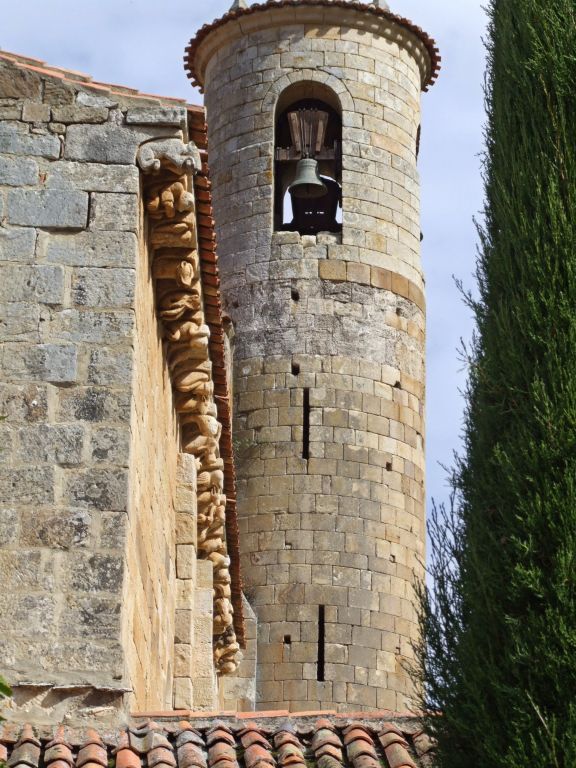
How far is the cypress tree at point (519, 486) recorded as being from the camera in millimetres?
7938

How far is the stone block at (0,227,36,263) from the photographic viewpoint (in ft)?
31.7

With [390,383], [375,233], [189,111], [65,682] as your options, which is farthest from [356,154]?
[65,682]

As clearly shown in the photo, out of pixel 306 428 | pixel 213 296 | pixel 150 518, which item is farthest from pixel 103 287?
pixel 306 428

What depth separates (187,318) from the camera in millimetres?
11117

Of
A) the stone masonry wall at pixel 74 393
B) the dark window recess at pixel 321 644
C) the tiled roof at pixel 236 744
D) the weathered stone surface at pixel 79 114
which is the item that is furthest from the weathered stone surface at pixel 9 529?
the dark window recess at pixel 321 644

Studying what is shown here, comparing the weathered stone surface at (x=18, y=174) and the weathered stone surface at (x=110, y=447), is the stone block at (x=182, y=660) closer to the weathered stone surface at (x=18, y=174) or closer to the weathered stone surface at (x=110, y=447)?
the weathered stone surface at (x=110, y=447)

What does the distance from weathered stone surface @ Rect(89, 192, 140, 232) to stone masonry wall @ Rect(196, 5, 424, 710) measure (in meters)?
Result: 13.4

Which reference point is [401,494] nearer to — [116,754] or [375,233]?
[375,233]

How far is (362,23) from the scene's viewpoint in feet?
82.6

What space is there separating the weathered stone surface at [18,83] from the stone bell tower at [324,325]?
1310 centimetres

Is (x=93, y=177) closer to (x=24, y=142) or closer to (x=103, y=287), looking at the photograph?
(x=24, y=142)

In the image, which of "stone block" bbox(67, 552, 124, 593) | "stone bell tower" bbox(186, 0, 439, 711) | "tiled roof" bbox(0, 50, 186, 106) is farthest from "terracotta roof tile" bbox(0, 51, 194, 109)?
"stone bell tower" bbox(186, 0, 439, 711)

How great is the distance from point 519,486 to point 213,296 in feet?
11.6

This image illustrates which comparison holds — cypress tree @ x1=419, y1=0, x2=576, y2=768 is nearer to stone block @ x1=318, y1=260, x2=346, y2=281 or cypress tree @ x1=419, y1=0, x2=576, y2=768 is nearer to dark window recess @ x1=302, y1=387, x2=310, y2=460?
dark window recess @ x1=302, y1=387, x2=310, y2=460
